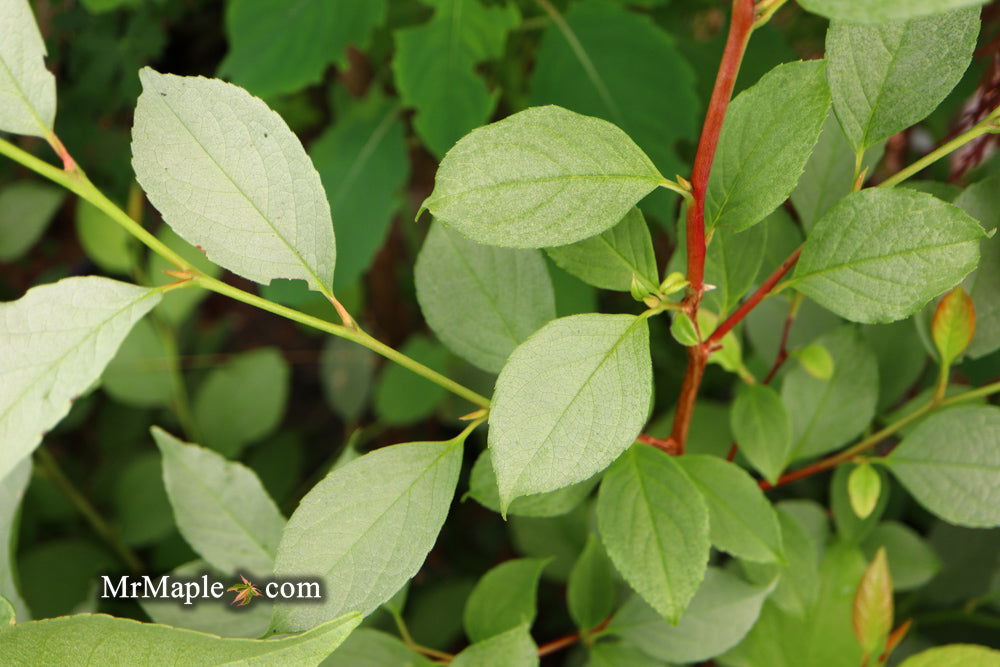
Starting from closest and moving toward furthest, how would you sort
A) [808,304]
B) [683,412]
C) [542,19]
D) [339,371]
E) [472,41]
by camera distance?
[683,412]
[808,304]
[472,41]
[542,19]
[339,371]

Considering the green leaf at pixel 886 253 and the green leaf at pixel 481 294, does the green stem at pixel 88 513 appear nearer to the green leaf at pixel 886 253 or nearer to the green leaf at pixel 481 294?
the green leaf at pixel 481 294

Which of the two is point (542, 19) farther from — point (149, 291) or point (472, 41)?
point (149, 291)

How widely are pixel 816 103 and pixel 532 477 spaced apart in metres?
0.16

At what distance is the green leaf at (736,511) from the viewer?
362mm

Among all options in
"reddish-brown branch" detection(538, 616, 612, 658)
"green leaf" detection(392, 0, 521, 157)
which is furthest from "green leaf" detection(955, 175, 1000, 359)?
"green leaf" detection(392, 0, 521, 157)

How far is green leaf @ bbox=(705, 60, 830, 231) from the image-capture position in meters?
0.26

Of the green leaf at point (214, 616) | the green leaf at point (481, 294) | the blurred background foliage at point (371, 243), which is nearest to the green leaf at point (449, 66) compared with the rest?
the blurred background foliage at point (371, 243)

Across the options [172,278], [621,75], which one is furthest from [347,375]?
[621,75]

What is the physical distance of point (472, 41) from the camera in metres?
0.63

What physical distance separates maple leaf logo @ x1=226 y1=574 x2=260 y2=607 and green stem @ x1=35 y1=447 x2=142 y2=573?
345 millimetres

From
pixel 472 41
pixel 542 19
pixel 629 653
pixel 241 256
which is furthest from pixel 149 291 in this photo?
pixel 542 19

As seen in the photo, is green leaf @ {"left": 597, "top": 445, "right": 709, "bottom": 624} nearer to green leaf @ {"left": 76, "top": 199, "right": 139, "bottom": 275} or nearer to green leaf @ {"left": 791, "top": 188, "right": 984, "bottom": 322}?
green leaf @ {"left": 791, "top": 188, "right": 984, "bottom": 322}

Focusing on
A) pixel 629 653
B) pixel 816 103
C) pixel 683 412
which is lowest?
pixel 629 653

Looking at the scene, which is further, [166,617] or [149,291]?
[166,617]
